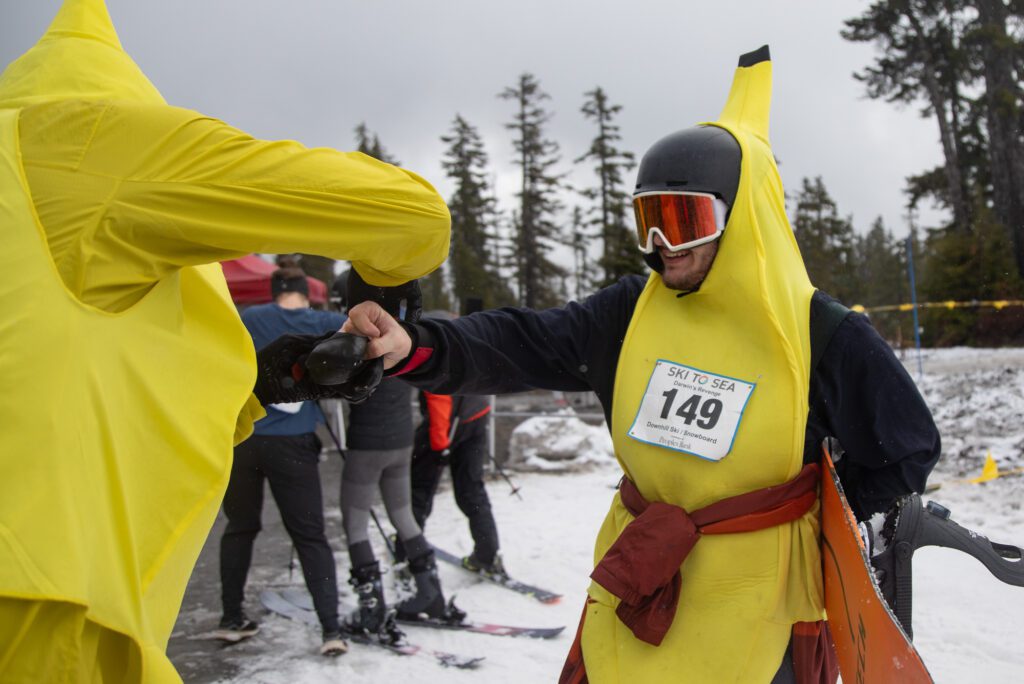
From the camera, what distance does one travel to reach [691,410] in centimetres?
206

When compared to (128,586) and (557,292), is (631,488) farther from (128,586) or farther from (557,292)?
A: (557,292)

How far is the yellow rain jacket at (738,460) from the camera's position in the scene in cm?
197

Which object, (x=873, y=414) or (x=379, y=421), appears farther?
(x=379, y=421)

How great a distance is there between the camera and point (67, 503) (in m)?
1.26

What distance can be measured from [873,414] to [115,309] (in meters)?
1.82

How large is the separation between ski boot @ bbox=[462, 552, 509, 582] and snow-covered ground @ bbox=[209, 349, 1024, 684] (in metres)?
0.10

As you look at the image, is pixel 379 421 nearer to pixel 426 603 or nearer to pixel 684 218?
pixel 426 603

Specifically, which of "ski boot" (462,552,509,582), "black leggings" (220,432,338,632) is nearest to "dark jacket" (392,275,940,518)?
"black leggings" (220,432,338,632)

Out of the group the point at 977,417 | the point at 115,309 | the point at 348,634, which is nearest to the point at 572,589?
the point at 348,634

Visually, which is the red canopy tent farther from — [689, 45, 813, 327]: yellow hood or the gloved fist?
[689, 45, 813, 327]: yellow hood

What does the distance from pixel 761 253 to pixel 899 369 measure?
47cm

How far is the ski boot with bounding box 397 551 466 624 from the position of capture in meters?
4.86

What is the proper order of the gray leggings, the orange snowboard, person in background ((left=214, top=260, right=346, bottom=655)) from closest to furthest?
the orange snowboard
person in background ((left=214, top=260, right=346, bottom=655))
the gray leggings

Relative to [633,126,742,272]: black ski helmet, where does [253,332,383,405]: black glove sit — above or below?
below
